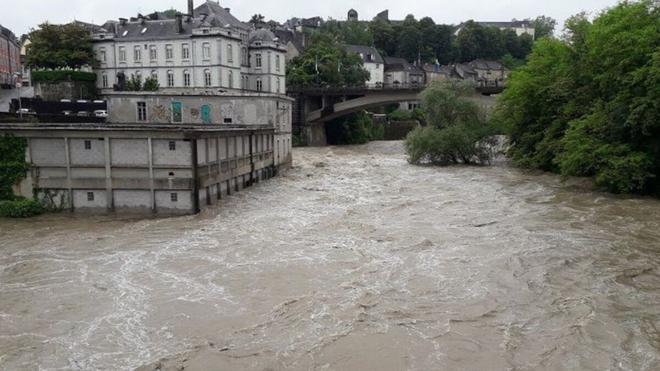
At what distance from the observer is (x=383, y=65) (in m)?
124

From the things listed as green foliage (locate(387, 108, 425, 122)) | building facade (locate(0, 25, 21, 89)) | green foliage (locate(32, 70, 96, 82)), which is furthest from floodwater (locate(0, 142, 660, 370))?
green foliage (locate(387, 108, 425, 122))

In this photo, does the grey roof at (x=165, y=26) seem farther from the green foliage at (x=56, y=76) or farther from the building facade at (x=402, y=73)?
the building facade at (x=402, y=73)

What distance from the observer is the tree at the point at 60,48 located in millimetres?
64125

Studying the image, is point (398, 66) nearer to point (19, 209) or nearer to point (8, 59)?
point (8, 59)

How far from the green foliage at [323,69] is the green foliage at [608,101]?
43.8m

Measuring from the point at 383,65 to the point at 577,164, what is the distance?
3642 inches

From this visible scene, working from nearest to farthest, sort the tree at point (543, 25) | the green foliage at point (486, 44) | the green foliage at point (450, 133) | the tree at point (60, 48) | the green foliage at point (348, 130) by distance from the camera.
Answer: the green foliage at point (450, 133)
the tree at point (60, 48)
the green foliage at point (348, 130)
the green foliage at point (486, 44)
the tree at point (543, 25)

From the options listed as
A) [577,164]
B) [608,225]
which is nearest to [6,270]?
[608,225]

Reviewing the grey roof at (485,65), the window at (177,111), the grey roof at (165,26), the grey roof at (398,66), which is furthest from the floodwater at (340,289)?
the grey roof at (485,65)

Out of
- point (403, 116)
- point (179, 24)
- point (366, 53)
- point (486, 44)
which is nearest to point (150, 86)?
point (179, 24)

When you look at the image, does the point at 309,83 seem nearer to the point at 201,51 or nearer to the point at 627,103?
the point at 201,51

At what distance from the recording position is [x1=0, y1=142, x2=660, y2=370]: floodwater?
42.7ft

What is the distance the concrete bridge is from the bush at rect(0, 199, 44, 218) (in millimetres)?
52004

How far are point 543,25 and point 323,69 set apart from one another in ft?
394
